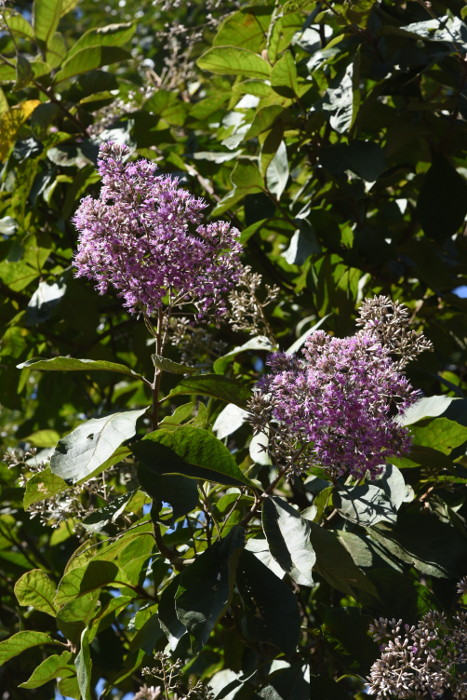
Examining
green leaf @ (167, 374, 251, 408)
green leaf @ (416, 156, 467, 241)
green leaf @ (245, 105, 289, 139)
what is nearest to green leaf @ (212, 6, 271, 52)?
green leaf @ (245, 105, 289, 139)

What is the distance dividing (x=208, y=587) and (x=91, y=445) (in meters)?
0.37

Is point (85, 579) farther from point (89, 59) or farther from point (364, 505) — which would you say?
point (89, 59)

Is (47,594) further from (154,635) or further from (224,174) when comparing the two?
(224,174)

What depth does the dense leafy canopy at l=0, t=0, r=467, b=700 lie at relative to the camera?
1.73m

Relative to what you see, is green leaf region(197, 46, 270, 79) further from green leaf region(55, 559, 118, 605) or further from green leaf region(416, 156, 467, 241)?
green leaf region(55, 559, 118, 605)

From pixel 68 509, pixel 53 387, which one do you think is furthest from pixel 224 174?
pixel 68 509

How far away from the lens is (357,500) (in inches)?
72.1

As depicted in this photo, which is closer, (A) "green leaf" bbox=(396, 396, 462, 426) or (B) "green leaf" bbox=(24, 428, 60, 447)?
(A) "green leaf" bbox=(396, 396, 462, 426)

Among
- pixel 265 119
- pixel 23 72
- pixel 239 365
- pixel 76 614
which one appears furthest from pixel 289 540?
pixel 23 72

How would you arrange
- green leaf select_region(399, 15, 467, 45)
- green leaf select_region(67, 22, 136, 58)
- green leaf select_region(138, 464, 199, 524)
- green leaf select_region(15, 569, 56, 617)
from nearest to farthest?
green leaf select_region(138, 464, 199, 524) < green leaf select_region(15, 569, 56, 617) < green leaf select_region(399, 15, 467, 45) < green leaf select_region(67, 22, 136, 58)

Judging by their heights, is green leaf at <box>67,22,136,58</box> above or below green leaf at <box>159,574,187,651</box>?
above

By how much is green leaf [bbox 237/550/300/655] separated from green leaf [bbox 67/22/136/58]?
1.98m

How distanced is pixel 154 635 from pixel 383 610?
1.74ft

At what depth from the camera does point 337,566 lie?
1704 mm
